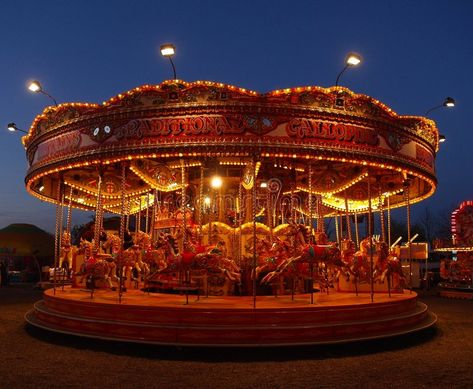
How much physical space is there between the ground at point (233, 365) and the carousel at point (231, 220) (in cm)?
23

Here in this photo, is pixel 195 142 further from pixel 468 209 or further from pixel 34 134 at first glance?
pixel 468 209

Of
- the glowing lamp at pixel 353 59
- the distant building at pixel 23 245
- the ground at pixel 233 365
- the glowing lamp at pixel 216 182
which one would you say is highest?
the glowing lamp at pixel 353 59

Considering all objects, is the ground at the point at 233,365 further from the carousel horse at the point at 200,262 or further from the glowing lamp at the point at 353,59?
the glowing lamp at the point at 353,59

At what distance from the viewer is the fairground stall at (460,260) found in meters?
20.3

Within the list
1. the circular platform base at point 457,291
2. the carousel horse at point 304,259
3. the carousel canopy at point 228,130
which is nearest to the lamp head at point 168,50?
the carousel canopy at point 228,130

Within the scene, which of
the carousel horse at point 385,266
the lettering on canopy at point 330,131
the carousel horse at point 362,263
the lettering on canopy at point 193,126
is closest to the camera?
the lettering on canopy at point 193,126

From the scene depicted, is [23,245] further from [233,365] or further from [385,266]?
[233,365]

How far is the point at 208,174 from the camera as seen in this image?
13461 mm

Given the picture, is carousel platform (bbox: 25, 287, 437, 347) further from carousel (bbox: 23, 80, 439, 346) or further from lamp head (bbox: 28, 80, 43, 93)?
lamp head (bbox: 28, 80, 43, 93)

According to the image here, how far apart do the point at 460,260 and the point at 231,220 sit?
1347 cm

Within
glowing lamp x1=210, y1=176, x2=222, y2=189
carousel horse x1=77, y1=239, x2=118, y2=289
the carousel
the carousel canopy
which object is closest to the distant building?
the carousel

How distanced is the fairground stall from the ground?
12351 mm

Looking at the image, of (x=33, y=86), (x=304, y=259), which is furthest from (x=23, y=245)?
(x=304, y=259)

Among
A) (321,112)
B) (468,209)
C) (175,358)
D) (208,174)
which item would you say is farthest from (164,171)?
(468,209)
